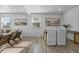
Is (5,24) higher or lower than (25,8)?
lower

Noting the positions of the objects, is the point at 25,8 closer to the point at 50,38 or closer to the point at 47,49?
the point at 47,49

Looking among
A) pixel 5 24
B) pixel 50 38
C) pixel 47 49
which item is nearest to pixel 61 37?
pixel 50 38

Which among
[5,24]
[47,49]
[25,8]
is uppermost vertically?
[25,8]

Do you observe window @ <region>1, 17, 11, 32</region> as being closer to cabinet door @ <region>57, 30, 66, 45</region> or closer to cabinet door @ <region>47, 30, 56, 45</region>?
cabinet door @ <region>47, 30, 56, 45</region>

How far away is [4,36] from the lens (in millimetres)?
2703

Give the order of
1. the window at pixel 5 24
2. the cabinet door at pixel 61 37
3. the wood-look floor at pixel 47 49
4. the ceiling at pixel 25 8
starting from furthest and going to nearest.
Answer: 1. the cabinet door at pixel 61 37
2. the wood-look floor at pixel 47 49
3. the window at pixel 5 24
4. the ceiling at pixel 25 8

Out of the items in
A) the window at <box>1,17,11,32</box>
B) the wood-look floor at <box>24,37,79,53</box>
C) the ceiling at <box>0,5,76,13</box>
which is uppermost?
the ceiling at <box>0,5,76,13</box>

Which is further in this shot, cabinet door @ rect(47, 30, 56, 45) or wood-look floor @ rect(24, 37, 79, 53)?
cabinet door @ rect(47, 30, 56, 45)

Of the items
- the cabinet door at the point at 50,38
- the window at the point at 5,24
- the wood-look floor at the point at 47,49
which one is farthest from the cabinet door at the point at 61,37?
the window at the point at 5,24

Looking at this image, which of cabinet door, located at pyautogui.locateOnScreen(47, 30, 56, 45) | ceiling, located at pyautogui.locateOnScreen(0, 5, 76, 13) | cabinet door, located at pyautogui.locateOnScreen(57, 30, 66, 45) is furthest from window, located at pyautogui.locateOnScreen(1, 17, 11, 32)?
cabinet door, located at pyautogui.locateOnScreen(57, 30, 66, 45)

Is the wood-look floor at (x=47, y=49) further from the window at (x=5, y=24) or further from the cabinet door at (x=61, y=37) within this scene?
the window at (x=5, y=24)
